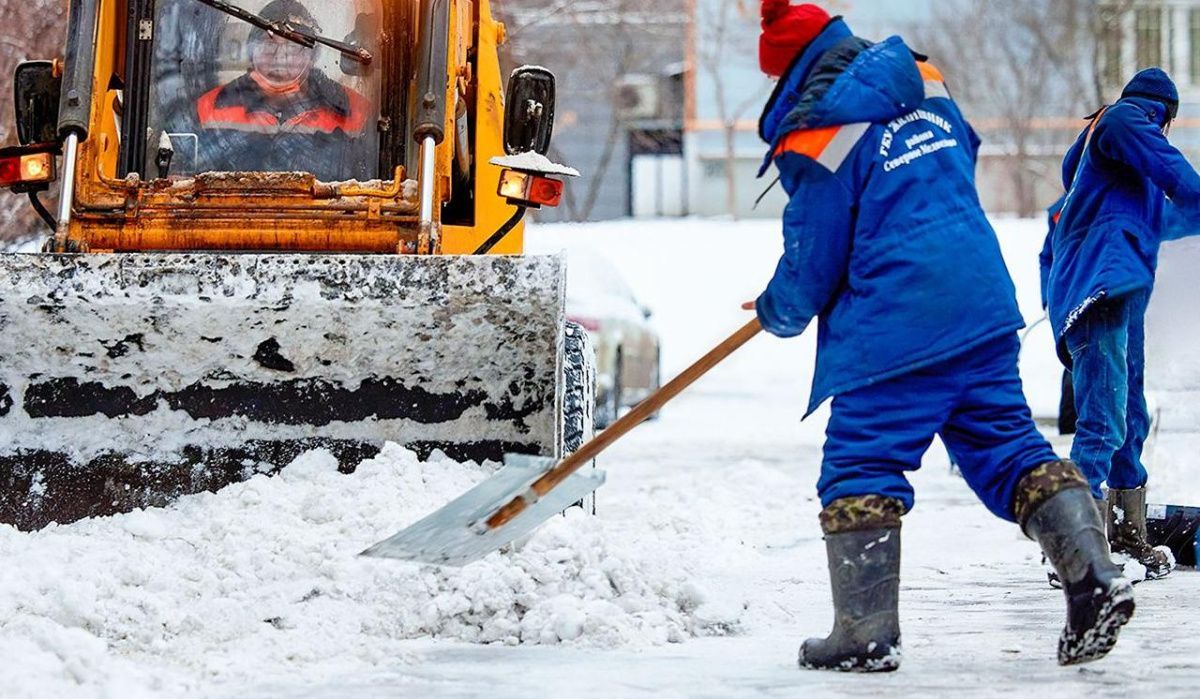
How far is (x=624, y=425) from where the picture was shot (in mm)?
4742

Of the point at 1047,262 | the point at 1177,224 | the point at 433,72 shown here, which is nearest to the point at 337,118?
the point at 433,72

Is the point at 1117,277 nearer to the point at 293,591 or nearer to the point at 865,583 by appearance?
the point at 865,583

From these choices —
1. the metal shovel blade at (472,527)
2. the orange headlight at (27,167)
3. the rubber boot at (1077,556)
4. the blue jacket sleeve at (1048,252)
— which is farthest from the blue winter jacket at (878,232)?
the orange headlight at (27,167)

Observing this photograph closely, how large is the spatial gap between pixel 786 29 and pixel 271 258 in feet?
6.52

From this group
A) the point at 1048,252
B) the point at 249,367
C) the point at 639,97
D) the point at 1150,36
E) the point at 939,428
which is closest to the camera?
the point at 939,428

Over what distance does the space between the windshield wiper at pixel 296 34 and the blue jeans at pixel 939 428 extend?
3157 mm

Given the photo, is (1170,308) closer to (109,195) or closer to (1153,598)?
(1153,598)

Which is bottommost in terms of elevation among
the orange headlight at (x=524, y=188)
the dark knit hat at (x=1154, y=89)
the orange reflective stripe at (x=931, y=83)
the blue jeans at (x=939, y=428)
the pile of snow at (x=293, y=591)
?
the pile of snow at (x=293, y=591)

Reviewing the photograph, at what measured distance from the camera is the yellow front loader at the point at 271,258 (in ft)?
19.8

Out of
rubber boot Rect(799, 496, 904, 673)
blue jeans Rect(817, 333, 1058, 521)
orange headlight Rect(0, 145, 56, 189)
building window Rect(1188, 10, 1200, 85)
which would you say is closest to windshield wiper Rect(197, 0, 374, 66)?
orange headlight Rect(0, 145, 56, 189)

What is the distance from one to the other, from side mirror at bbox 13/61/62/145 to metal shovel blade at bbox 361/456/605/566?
2985mm

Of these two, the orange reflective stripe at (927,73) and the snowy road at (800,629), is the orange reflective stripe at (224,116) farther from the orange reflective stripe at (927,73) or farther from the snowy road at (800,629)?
the orange reflective stripe at (927,73)

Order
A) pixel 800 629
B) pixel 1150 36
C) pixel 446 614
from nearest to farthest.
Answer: pixel 446 614 < pixel 800 629 < pixel 1150 36

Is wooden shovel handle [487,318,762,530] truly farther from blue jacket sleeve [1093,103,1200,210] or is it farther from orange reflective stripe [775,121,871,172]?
blue jacket sleeve [1093,103,1200,210]
